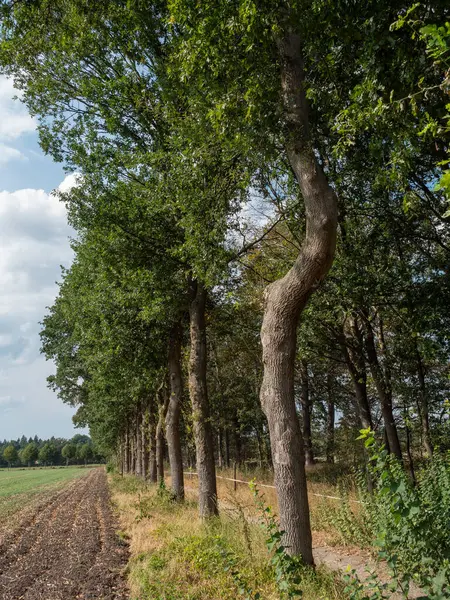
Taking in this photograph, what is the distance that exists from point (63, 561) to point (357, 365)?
423 inches

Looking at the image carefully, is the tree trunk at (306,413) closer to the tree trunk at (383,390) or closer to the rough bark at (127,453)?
the tree trunk at (383,390)

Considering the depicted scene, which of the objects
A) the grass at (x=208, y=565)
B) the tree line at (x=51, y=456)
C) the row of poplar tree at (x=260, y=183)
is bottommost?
the tree line at (x=51, y=456)

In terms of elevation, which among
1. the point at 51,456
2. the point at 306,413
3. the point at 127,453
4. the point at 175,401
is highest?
the point at 175,401

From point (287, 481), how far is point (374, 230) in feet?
24.6

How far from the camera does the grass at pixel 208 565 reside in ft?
19.1

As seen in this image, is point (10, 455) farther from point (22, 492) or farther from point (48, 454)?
point (22, 492)

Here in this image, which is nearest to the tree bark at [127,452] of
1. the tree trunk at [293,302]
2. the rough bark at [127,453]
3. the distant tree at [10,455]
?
the rough bark at [127,453]

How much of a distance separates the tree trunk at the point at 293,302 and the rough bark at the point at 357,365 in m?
8.03

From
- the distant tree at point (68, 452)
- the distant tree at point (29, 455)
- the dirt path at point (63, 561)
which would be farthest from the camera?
the distant tree at point (29, 455)

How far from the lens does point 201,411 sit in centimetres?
1267

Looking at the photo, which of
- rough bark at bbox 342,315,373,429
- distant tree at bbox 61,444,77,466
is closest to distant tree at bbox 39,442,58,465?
distant tree at bbox 61,444,77,466

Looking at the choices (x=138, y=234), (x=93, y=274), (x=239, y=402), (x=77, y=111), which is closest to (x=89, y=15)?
(x=77, y=111)

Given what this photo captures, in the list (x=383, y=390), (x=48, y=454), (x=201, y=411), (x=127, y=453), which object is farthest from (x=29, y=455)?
(x=383, y=390)

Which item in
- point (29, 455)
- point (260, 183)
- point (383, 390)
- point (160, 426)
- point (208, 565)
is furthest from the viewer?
point (29, 455)
